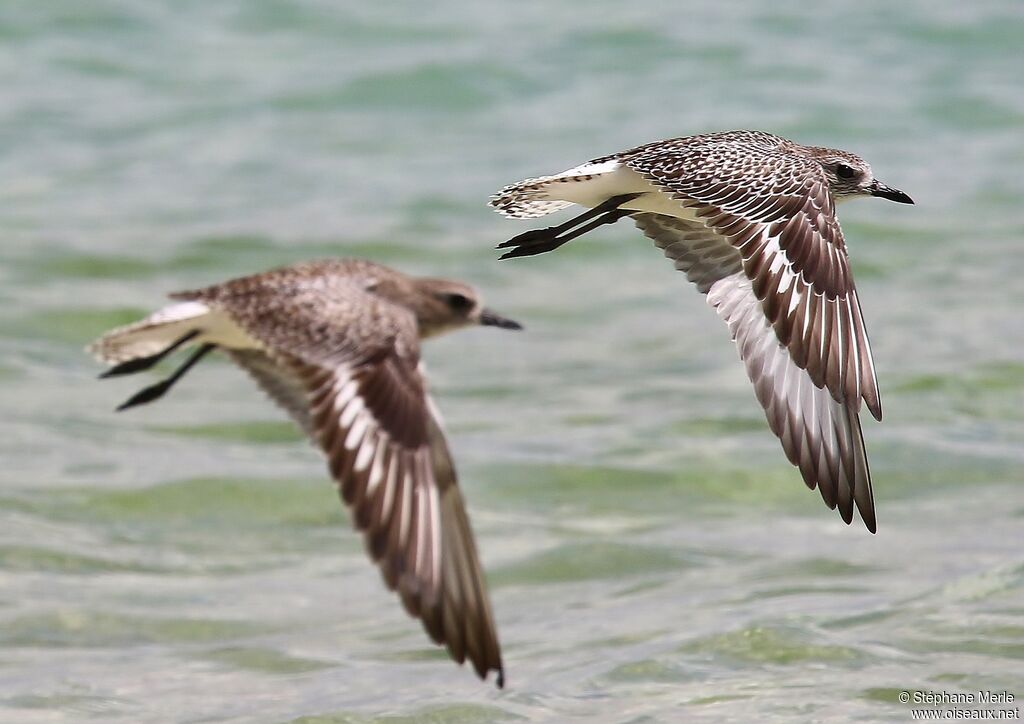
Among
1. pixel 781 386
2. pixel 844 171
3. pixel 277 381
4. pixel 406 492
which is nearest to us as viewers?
pixel 406 492

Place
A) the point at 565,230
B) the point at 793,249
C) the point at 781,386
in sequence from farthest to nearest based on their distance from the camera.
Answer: the point at 565,230 < the point at 781,386 < the point at 793,249

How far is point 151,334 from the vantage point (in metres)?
6.20

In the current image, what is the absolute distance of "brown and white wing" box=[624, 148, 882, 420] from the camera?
686 centimetres

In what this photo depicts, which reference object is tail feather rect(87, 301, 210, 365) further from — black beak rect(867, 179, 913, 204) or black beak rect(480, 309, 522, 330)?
black beak rect(867, 179, 913, 204)

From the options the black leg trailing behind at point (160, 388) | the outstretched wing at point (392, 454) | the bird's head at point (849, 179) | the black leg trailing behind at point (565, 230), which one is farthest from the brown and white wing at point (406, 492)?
the bird's head at point (849, 179)

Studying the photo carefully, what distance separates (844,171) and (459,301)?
7.74 ft

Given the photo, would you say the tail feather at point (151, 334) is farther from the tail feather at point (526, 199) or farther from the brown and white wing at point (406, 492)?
the tail feather at point (526, 199)

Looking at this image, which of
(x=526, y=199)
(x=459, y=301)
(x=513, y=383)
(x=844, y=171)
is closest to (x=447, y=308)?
(x=459, y=301)

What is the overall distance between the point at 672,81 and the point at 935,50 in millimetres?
2733

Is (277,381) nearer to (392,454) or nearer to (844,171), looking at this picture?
(392,454)

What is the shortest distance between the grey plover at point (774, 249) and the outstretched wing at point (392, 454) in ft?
5.48

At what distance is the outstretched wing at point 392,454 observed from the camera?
17.5 feet

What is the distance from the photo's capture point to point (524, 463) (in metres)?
11.0

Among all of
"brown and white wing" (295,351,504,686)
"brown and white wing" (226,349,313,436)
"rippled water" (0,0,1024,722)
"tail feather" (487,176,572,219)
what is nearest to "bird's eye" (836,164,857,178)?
"tail feather" (487,176,572,219)
